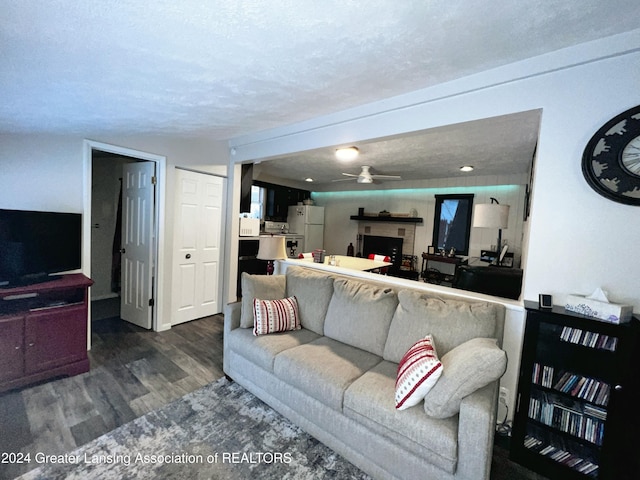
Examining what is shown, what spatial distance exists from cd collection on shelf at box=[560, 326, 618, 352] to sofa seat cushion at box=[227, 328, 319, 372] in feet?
5.34

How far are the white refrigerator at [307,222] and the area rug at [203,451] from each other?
15.1ft

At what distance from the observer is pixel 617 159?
148 centimetres

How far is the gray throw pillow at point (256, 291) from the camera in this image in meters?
2.43

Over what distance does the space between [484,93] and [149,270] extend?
3.74 m

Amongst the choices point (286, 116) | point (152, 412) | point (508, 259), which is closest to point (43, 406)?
point (152, 412)

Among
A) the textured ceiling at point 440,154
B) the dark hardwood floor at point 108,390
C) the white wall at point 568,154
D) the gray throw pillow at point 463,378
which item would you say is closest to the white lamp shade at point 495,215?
the textured ceiling at point 440,154

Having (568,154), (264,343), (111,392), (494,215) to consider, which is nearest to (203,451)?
(264,343)

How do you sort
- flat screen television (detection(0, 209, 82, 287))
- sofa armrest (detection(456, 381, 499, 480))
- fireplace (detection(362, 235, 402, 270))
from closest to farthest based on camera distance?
sofa armrest (detection(456, 381, 499, 480)), flat screen television (detection(0, 209, 82, 287)), fireplace (detection(362, 235, 402, 270))

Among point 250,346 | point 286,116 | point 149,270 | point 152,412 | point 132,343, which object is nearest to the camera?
point 152,412

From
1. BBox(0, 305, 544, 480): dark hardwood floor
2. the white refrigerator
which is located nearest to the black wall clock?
BBox(0, 305, 544, 480): dark hardwood floor

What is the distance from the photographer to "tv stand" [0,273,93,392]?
2.16 meters

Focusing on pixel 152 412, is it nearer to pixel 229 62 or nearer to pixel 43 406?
pixel 43 406

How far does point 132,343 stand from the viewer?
308 cm

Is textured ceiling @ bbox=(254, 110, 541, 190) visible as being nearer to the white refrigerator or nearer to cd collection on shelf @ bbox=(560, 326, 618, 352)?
the white refrigerator
